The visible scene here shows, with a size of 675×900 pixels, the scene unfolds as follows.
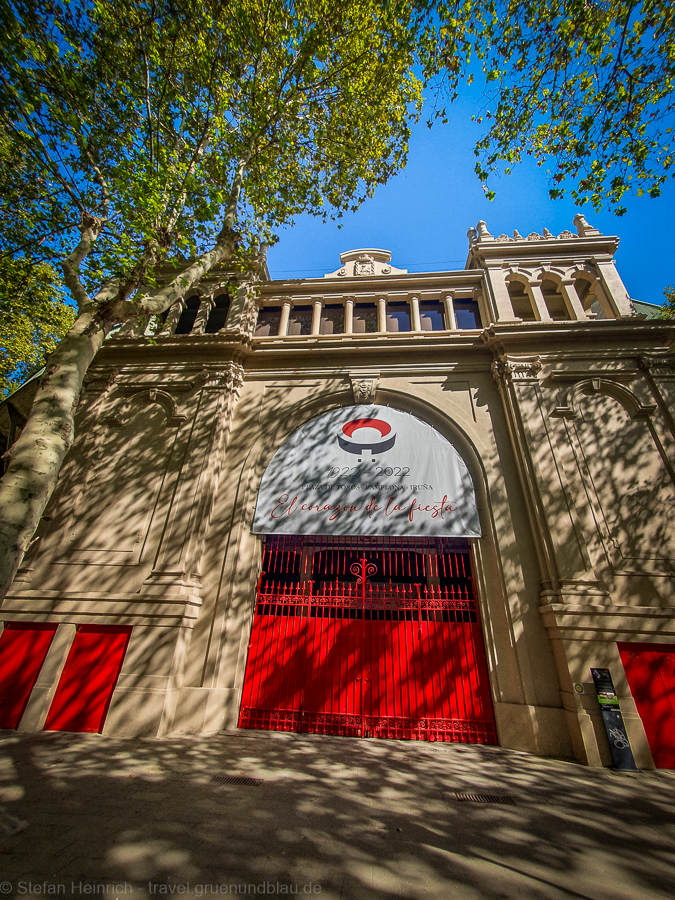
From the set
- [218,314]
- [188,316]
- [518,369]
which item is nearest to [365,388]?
[518,369]

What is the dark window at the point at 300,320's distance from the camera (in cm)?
1205

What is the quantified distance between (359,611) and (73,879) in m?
6.16

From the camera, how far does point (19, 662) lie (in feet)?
24.7

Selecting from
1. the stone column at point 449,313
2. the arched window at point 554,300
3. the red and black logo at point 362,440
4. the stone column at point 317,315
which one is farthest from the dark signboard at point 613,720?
the stone column at point 317,315

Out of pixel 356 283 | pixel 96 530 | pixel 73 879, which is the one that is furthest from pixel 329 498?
pixel 356 283

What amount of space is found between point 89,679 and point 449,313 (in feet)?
43.5

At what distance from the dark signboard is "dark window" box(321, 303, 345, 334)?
35.7 feet

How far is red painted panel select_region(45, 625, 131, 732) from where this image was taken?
710 centimetres

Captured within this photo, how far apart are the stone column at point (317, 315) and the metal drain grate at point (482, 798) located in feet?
36.4

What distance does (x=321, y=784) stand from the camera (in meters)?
4.79

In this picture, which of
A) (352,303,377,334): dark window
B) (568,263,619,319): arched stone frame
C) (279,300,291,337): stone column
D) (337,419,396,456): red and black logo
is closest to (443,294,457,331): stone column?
(352,303,377,334): dark window

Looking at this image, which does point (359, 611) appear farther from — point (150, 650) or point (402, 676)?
point (150, 650)

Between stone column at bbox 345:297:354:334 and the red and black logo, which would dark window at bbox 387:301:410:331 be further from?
the red and black logo

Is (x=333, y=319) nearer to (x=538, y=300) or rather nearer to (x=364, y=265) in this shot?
(x=364, y=265)
